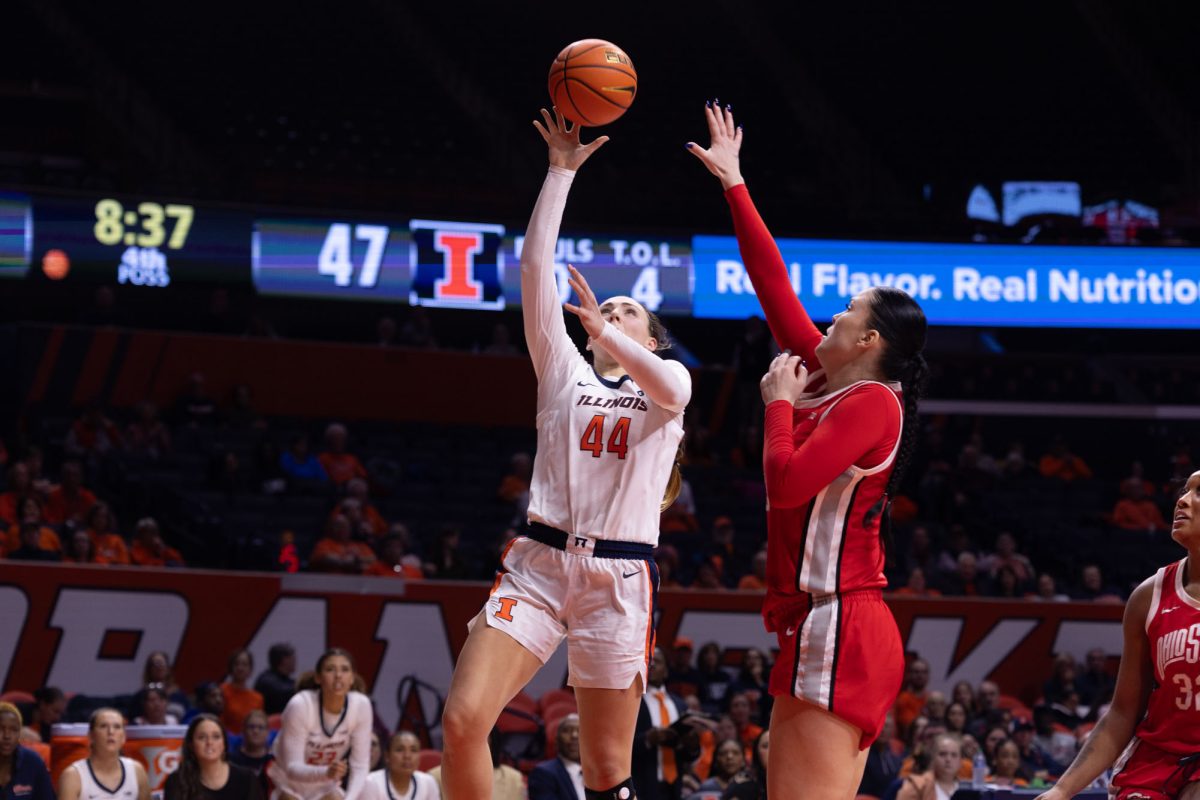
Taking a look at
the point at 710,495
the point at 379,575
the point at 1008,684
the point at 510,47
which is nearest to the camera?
the point at 379,575

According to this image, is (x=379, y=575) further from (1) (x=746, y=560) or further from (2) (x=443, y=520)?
(1) (x=746, y=560)

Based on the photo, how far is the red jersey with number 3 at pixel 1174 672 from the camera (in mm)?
4254

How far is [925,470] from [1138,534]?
2.77 metres

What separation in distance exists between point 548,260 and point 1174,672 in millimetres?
2242

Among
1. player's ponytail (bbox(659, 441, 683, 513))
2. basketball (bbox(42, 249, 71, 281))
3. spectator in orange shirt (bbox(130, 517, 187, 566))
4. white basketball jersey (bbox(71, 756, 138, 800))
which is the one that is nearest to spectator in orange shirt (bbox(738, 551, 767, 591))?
spectator in orange shirt (bbox(130, 517, 187, 566))

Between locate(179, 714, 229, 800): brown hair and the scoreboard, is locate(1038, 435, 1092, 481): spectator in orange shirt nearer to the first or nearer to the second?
the scoreboard

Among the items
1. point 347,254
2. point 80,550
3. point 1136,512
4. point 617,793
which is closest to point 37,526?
point 80,550

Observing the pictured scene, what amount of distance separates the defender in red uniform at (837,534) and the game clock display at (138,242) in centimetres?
1574

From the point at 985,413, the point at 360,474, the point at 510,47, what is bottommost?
the point at 360,474

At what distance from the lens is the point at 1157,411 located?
2181 centimetres

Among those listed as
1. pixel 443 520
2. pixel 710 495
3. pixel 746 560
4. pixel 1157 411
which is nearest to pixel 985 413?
pixel 1157 411

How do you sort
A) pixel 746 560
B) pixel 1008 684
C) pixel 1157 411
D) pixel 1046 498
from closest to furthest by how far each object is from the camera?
pixel 1008 684 < pixel 746 560 < pixel 1046 498 < pixel 1157 411

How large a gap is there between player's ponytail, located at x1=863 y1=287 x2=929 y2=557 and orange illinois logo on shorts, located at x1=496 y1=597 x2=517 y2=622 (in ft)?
3.82

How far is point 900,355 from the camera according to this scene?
4.38m
